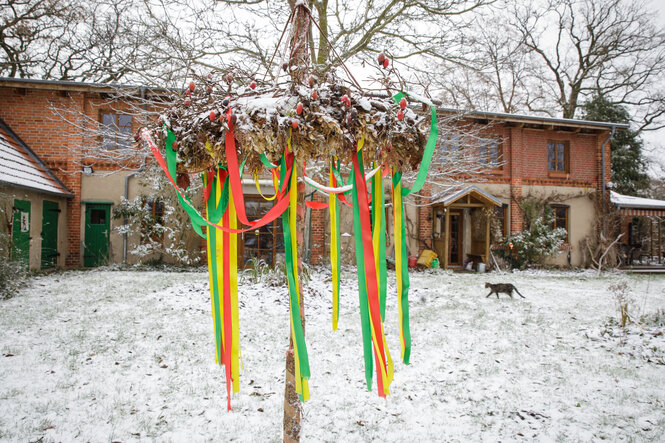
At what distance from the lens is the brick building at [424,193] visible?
9.56 metres

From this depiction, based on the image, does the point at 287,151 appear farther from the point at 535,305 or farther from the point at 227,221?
the point at 535,305

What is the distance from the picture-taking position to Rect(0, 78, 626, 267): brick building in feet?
31.4

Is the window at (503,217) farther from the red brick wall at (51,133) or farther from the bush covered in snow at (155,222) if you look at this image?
the red brick wall at (51,133)

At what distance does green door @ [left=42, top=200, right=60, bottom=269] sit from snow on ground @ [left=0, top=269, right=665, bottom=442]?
11.7 ft

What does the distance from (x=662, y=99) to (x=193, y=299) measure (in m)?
22.8

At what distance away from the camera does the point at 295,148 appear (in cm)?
154

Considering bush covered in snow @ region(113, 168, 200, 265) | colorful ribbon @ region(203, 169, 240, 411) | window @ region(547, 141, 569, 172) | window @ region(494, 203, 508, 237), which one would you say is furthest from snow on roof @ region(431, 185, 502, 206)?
colorful ribbon @ region(203, 169, 240, 411)

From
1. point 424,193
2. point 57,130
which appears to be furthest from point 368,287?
point 57,130

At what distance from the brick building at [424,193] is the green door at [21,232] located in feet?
4.95

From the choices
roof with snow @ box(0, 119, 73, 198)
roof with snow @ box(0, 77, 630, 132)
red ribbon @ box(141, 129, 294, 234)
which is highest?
roof with snow @ box(0, 77, 630, 132)

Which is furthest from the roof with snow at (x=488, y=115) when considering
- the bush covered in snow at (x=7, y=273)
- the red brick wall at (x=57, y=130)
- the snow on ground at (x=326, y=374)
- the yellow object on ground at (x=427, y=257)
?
the snow on ground at (x=326, y=374)

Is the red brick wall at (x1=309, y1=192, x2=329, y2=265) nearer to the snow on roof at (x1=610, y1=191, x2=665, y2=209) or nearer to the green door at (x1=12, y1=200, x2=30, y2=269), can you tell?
the green door at (x1=12, y1=200, x2=30, y2=269)

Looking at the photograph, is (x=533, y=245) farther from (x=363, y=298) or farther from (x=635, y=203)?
(x=363, y=298)

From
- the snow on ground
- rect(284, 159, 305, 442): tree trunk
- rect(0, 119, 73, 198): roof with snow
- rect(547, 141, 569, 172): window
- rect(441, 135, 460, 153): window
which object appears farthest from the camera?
rect(547, 141, 569, 172): window
